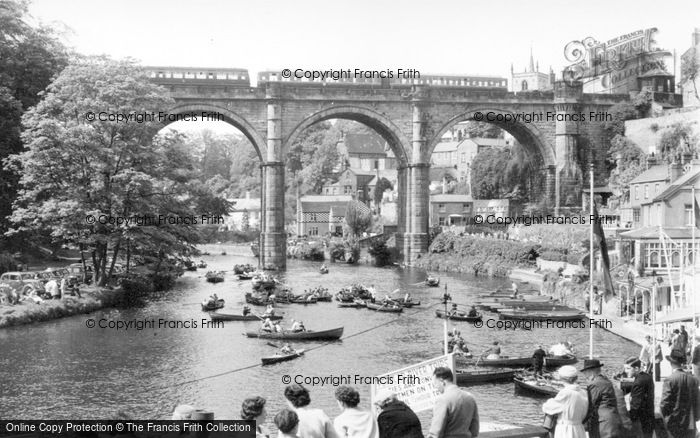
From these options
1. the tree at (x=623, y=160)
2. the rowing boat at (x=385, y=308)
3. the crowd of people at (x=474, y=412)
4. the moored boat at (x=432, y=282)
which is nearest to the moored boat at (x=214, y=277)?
the moored boat at (x=432, y=282)

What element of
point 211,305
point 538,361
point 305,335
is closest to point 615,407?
point 538,361

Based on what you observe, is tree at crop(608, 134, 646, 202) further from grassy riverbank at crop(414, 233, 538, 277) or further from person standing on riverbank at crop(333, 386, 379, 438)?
person standing on riverbank at crop(333, 386, 379, 438)

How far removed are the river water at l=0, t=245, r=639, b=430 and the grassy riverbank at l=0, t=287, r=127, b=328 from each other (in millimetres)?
588

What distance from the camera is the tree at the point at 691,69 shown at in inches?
3583

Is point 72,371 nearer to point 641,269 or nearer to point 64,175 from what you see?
point 64,175

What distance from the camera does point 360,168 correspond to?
129 meters

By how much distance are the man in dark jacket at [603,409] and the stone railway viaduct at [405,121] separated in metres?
57.7

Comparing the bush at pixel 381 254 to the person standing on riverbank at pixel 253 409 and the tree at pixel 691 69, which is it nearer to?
the tree at pixel 691 69

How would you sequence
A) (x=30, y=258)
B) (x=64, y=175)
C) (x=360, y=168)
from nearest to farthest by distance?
(x=64, y=175) < (x=30, y=258) < (x=360, y=168)

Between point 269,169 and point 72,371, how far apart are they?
42.3 m

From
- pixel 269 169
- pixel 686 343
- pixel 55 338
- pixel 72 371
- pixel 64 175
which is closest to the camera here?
pixel 686 343

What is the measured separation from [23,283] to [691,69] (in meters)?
77.7

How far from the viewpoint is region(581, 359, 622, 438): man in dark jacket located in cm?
1038

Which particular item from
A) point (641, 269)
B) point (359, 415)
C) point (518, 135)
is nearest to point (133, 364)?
point (359, 415)
